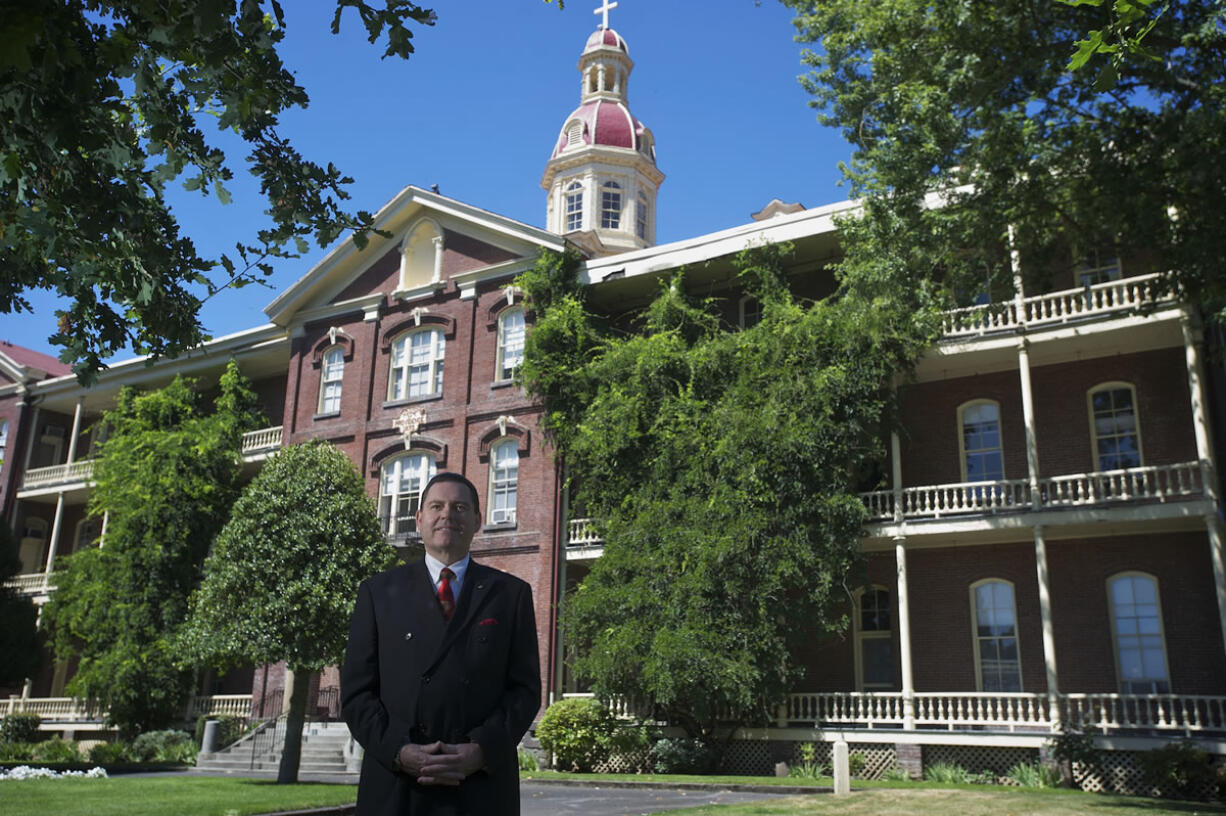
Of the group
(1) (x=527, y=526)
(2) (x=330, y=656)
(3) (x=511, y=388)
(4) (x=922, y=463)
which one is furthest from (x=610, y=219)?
(2) (x=330, y=656)

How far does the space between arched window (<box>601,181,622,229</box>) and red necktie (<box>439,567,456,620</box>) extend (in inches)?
1565

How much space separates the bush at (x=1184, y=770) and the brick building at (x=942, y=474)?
1.88 ft

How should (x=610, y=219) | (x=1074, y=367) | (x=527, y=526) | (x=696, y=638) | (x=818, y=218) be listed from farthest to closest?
(x=610, y=219) < (x=527, y=526) < (x=818, y=218) < (x=1074, y=367) < (x=696, y=638)

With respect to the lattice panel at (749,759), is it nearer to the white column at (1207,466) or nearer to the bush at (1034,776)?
the bush at (1034,776)

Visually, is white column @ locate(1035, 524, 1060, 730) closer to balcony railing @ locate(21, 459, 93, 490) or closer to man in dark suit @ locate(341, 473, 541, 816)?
man in dark suit @ locate(341, 473, 541, 816)

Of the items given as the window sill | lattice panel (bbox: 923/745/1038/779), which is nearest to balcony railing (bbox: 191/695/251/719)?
the window sill

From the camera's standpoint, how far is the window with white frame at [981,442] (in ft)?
74.6

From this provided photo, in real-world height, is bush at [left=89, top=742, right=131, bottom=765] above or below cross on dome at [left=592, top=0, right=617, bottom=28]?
below

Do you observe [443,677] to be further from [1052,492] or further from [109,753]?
[109,753]

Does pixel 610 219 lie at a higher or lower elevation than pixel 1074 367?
higher

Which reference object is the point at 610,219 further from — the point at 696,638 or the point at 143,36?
the point at 143,36

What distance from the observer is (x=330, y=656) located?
21875 millimetres

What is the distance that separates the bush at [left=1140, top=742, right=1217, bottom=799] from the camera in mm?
16531

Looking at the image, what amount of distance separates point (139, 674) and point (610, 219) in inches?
987
